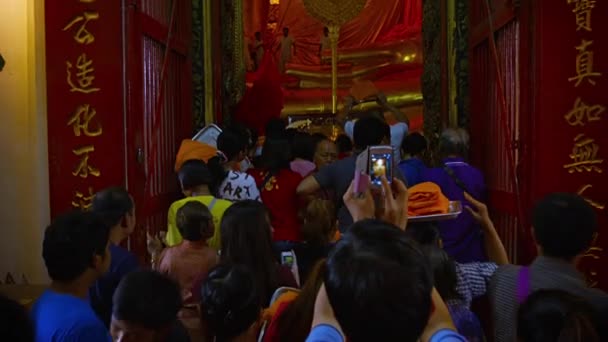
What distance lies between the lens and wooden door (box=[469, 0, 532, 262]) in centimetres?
428

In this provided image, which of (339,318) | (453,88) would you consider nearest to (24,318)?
(339,318)

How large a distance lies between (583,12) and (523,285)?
2.15 m

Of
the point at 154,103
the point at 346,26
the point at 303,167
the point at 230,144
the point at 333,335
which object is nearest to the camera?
the point at 333,335

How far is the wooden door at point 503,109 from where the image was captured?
428cm

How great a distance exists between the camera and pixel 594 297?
210 centimetres

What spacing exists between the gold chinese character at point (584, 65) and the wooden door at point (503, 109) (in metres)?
0.29

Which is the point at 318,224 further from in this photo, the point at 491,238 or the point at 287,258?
the point at 491,238

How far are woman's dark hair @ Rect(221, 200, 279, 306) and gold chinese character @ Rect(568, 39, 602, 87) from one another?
6.63 feet

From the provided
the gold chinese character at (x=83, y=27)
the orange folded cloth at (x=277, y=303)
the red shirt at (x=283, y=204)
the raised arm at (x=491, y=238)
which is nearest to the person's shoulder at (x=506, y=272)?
the raised arm at (x=491, y=238)

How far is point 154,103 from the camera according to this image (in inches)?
207

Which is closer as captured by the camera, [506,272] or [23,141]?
[506,272]

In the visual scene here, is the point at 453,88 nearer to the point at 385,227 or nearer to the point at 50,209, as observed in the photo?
the point at 50,209

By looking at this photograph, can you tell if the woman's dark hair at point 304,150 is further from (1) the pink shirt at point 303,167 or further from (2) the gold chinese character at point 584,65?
(2) the gold chinese character at point 584,65

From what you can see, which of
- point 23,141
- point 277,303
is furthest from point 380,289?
point 23,141
